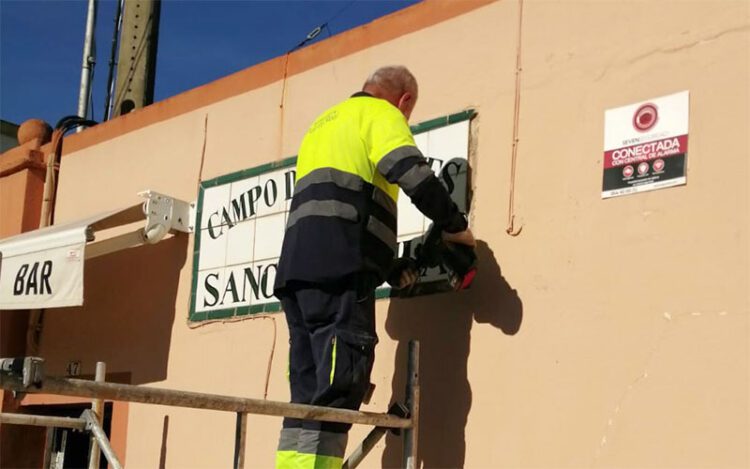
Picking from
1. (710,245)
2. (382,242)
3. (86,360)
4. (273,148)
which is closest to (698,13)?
(710,245)

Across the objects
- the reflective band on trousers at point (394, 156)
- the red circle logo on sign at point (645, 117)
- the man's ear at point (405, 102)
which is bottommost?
the reflective band on trousers at point (394, 156)

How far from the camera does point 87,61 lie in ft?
36.8

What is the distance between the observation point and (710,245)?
3.62 meters

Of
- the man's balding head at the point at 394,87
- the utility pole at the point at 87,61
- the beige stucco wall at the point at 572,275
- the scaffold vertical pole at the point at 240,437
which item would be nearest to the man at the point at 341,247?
the man's balding head at the point at 394,87

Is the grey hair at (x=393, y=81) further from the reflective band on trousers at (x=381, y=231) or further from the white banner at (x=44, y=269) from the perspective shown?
the white banner at (x=44, y=269)

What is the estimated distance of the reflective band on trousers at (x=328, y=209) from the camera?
152 inches

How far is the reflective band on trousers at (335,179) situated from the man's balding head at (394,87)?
48cm

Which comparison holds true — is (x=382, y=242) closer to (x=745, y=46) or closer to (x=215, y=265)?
(x=745, y=46)

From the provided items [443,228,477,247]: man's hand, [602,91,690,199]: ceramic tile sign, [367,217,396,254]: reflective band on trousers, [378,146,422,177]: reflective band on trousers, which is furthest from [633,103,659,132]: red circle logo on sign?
[367,217,396,254]: reflective band on trousers

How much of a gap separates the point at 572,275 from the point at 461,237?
1.56 ft

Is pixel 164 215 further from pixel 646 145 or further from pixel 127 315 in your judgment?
pixel 646 145

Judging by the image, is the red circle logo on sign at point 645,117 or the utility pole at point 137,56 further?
the utility pole at point 137,56

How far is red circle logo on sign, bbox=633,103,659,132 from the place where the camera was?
3.90m

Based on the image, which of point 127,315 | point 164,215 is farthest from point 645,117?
point 127,315
